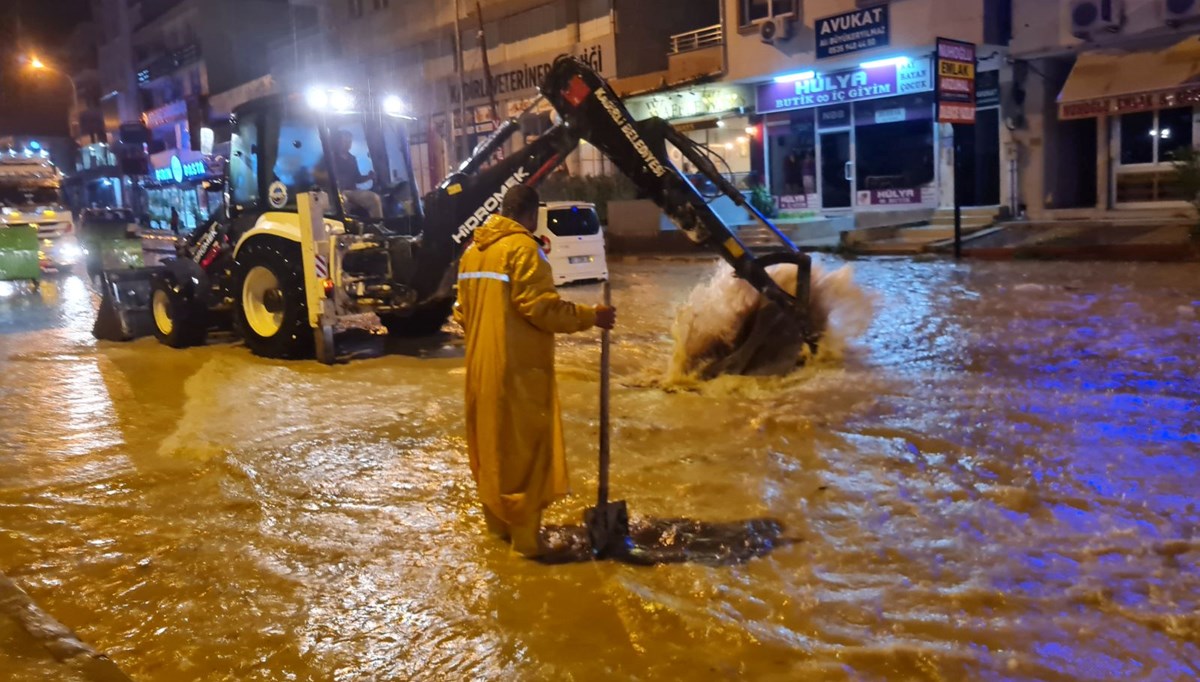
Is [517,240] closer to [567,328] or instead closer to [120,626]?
[567,328]

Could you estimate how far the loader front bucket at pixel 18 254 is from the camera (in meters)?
20.5

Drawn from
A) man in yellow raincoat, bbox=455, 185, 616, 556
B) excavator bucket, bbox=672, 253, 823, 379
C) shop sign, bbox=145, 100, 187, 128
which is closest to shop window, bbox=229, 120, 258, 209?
excavator bucket, bbox=672, 253, 823, 379

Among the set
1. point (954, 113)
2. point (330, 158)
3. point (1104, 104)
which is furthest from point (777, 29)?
point (330, 158)

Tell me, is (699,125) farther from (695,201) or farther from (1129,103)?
(695,201)

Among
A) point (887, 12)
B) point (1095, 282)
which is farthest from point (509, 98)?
point (1095, 282)

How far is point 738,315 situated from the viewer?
841 cm

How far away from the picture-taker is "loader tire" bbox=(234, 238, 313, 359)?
10.5 metres

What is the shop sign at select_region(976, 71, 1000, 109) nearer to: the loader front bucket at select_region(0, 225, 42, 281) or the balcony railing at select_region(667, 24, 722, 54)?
the balcony railing at select_region(667, 24, 722, 54)

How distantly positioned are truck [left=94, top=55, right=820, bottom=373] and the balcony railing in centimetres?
1856

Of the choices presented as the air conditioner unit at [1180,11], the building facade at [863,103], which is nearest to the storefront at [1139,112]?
the air conditioner unit at [1180,11]

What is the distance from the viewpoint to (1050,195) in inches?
821

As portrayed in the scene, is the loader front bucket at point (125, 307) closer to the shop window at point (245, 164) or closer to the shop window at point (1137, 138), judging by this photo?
the shop window at point (245, 164)

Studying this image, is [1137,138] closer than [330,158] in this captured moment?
No

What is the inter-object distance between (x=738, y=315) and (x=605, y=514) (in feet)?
13.3
